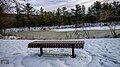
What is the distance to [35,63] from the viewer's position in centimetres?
546

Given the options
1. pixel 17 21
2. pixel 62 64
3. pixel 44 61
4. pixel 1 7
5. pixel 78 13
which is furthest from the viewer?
pixel 78 13

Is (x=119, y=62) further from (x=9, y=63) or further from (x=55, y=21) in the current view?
(x=55, y=21)

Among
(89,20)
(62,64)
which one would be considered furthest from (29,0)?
(89,20)

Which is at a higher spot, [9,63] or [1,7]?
[1,7]

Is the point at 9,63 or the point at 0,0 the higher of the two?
the point at 0,0

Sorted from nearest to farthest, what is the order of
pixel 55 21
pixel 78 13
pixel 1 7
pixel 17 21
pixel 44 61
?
pixel 44 61 < pixel 1 7 < pixel 17 21 < pixel 78 13 < pixel 55 21

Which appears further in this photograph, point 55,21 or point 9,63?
point 55,21

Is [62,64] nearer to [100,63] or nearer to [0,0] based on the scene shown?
[100,63]

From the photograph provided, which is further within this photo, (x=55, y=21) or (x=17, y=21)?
(x=55, y=21)

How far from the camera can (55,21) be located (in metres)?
49.4

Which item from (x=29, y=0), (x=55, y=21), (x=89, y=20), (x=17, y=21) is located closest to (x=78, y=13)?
(x=89, y=20)

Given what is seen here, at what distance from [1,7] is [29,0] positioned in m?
1.14

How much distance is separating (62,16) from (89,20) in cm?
880

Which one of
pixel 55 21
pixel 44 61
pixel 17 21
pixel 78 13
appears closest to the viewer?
pixel 44 61
